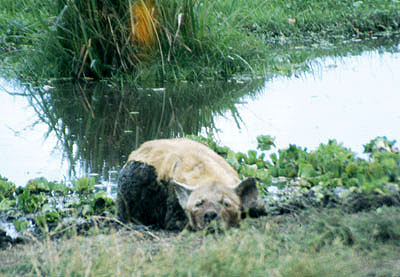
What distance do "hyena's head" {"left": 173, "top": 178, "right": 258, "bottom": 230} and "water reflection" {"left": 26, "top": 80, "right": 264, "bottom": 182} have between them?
5.89ft

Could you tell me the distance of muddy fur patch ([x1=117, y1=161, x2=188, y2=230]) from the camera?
446 cm

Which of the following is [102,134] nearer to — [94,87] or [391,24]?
[94,87]

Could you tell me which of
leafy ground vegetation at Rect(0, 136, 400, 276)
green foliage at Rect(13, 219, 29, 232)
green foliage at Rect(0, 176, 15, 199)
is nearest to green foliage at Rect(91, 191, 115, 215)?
leafy ground vegetation at Rect(0, 136, 400, 276)

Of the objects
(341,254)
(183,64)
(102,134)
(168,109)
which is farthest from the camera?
(183,64)

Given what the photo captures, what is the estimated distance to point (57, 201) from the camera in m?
5.16

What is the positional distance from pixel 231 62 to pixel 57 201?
542 centimetres

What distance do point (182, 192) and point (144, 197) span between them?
59 centimetres

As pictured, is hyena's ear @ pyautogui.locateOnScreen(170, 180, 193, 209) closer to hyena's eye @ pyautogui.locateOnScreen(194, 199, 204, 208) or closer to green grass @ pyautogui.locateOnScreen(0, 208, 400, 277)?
hyena's eye @ pyautogui.locateOnScreen(194, 199, 204, 208)

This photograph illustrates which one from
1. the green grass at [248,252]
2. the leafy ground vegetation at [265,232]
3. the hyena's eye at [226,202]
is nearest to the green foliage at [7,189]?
the leafy ground vegetation at [265,232]

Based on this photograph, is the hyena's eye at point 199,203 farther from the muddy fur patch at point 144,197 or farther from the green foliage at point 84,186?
the green foliage at point 84,186

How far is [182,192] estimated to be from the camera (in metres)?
4.13

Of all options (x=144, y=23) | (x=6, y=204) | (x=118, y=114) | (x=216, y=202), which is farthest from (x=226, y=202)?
(x=144, y=23)

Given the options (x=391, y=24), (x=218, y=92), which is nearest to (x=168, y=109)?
(x=218, y=92)

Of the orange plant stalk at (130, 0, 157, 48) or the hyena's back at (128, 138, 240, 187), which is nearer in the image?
the hyena's back at (128, 138, 240, 187)
